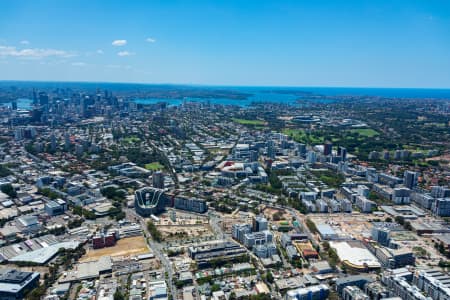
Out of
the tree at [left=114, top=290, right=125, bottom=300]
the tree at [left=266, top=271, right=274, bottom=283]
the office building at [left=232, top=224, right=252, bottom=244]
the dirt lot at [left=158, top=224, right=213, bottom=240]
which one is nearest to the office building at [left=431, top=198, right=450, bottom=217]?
the office building at [left=232, top=224, right=252, bottom=244]

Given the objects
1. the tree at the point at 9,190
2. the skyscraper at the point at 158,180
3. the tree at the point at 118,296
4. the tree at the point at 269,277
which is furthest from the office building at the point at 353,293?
the tree at the point at 9,190

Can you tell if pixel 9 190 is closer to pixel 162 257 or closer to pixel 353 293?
pixel 162 257

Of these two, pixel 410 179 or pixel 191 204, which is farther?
pixel 410 179

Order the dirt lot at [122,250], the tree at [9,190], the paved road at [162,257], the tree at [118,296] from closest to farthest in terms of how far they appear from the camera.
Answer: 1. the tree at [118,296]
2. the paved road at [162,257]
3. the dirt lot at [122,250]
4. the tree at [9,190]

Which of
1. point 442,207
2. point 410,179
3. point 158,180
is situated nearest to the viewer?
point 442,207

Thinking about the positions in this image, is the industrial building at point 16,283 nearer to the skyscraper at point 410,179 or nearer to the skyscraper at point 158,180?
the skyscraper at point 158,180

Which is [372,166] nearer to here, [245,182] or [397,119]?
[245,182]

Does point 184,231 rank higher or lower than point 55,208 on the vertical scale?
lower

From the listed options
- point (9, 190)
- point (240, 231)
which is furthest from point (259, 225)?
point (9, 190)

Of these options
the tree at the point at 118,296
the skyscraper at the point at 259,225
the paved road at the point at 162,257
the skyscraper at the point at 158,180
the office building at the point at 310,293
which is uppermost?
the skyscraper at the point at 158,180

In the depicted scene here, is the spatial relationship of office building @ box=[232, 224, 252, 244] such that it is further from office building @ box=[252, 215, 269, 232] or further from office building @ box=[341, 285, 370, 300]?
office building @ box=[341, 285, 370, 300]
